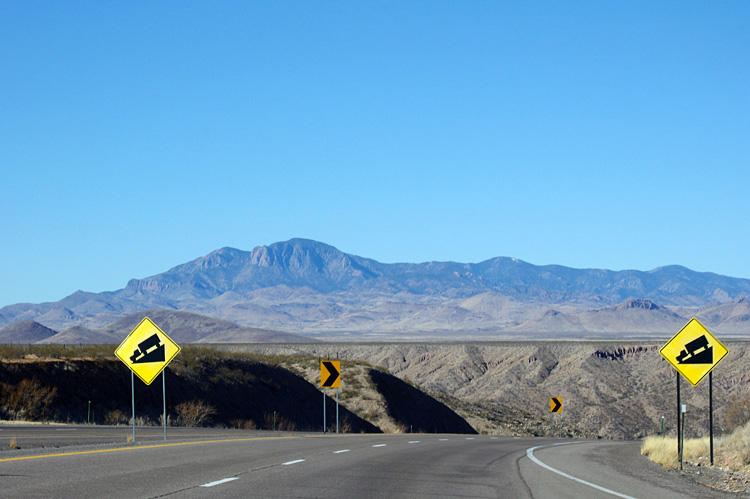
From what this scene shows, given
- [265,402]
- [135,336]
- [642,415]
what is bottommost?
[642,415]

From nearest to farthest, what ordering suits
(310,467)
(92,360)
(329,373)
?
(310,467) < (329,373) < (92,360)

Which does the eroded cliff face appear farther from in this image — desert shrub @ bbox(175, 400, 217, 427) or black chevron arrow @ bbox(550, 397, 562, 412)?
desert shrub @ bbox(175, 400, 217, 427)

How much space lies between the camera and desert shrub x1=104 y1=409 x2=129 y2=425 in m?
31.9

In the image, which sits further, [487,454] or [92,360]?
[92,360]

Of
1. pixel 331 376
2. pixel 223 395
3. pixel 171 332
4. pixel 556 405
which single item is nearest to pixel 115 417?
pixel 223 395

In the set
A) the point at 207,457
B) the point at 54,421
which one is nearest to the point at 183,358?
the point at 54,421

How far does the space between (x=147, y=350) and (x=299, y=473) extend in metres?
7.58

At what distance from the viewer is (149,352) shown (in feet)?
61.4

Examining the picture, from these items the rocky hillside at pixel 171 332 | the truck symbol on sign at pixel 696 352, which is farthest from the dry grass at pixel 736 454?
the rocky hillside at pixel 171 332

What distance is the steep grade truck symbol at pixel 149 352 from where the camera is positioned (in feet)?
61.3

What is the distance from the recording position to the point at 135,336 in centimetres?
1859

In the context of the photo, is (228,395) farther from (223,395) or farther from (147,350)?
(147,350)

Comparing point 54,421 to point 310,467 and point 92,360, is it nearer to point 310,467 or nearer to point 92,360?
point 92,360

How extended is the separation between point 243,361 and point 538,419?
Answer: 28.6 metres
